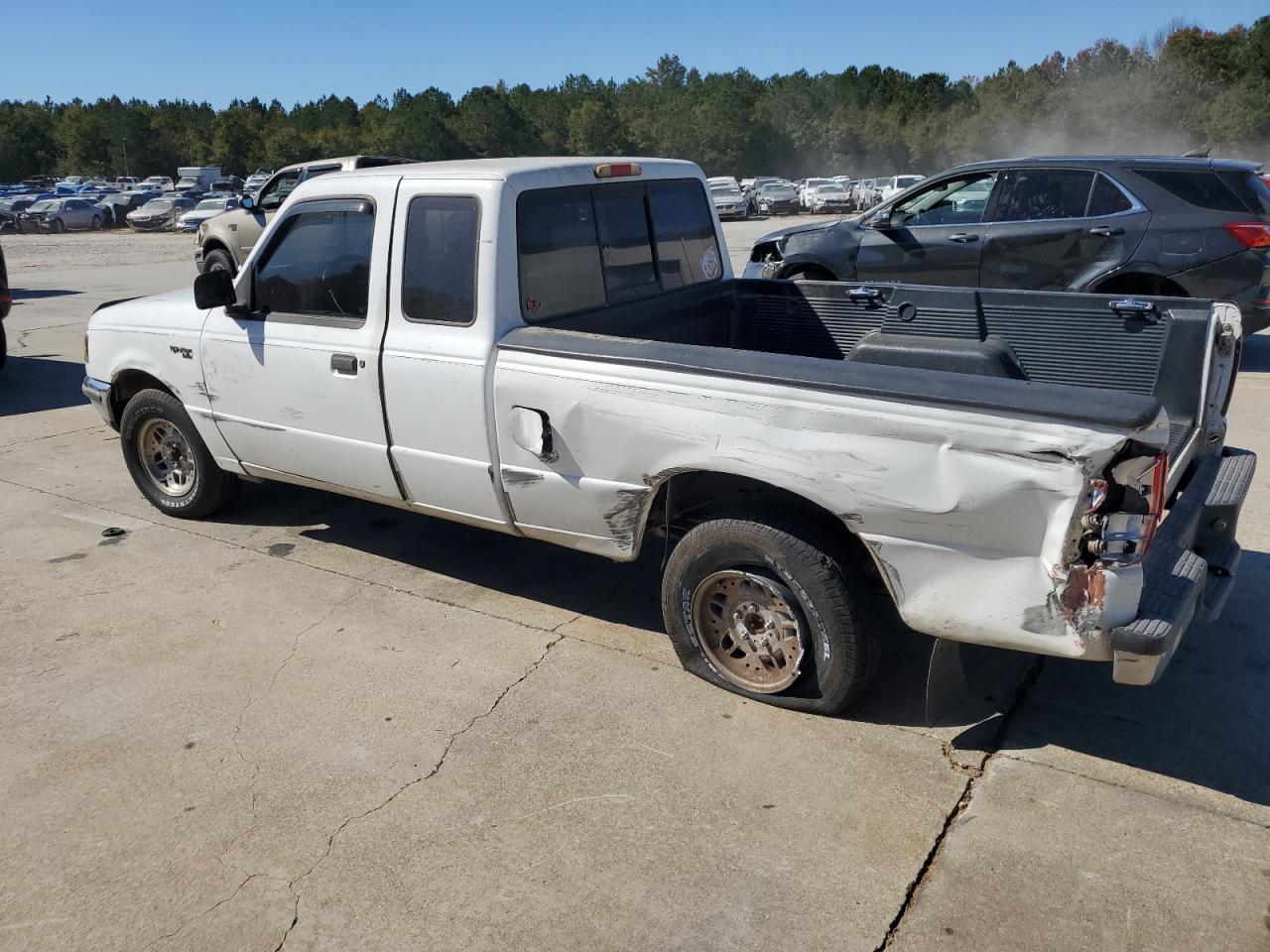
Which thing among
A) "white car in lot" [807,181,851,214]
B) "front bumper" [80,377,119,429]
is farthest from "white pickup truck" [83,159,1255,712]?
"white car in lot" [807,181,851,214]

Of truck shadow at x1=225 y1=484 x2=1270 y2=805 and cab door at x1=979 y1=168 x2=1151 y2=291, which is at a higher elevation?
cab door at x1=979 y1=168 x2=1151 y2=291

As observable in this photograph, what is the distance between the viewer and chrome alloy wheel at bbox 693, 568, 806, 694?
3766 mm

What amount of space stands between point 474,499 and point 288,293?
1461mm

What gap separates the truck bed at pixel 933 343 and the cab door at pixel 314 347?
867mm

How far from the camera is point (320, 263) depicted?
189 inches

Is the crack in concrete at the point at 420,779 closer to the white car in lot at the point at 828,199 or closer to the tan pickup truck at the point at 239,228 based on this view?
the tan pickup truck at the point at 239,228

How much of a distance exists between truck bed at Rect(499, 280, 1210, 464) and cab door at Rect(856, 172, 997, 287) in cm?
411

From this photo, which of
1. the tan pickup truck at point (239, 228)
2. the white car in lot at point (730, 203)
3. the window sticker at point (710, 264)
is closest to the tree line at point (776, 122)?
the white car in lot at point (730, 203)

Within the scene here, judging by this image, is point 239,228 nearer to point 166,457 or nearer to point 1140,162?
point 166,457

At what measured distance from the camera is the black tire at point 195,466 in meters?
5.64

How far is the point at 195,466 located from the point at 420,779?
304 cm

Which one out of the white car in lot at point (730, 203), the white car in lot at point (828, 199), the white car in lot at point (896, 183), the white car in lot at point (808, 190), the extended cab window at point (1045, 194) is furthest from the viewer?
the white car in lot at point (808, 190)

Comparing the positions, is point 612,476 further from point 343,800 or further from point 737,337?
point 737,337

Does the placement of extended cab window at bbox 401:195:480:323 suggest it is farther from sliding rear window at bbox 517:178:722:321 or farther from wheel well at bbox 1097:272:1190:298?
wheel well at bbox 1097:272:1190:298
